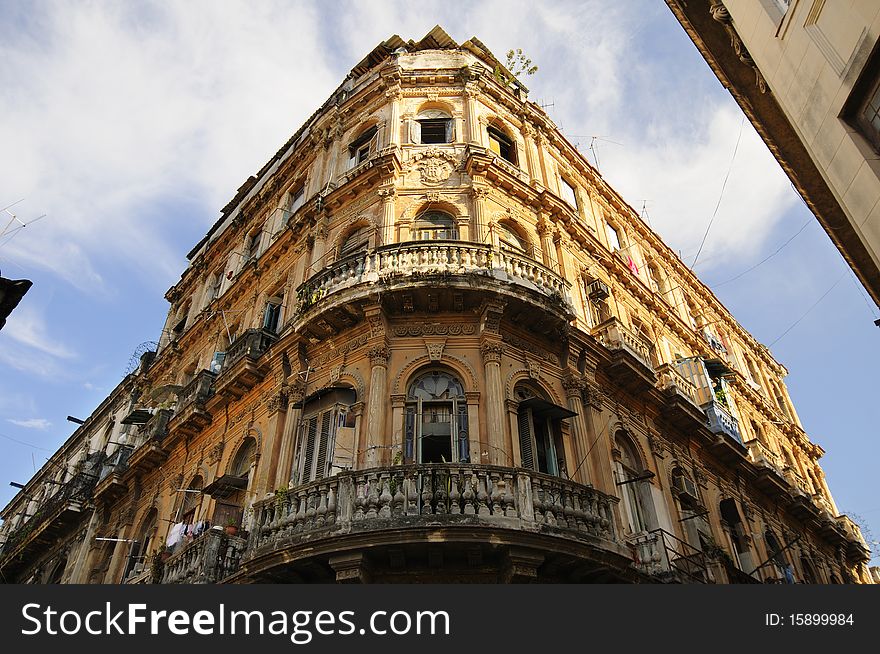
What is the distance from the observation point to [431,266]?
13.0 metres

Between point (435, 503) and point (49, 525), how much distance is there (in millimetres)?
16496

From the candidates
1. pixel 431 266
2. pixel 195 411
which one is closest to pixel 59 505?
pixel 195 411

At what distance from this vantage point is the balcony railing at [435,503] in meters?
9.73

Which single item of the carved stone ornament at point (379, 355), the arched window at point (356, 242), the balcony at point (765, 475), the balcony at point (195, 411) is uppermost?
the arched window at point (356, 242)

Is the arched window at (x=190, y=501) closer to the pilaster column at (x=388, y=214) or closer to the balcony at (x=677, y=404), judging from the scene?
the pilaster column at (x=388, y=214)

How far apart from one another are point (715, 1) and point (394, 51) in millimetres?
13185

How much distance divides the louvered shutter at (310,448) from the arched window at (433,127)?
8.92m

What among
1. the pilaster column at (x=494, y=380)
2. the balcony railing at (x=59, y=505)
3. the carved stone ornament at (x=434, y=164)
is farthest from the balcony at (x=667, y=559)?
the balcony railing at (x=59, y=505)

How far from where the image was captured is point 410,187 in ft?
54.2

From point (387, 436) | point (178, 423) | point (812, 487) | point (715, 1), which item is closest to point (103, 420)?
point (178, 423)

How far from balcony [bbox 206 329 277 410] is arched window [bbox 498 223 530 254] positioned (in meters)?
5.98

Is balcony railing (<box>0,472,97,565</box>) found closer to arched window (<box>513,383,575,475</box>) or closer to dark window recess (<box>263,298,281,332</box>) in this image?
dark window recess (<box>263,298,281,332</box>)

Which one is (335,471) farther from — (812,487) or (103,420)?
(812,487)

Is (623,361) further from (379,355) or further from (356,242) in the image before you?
(356,242)
